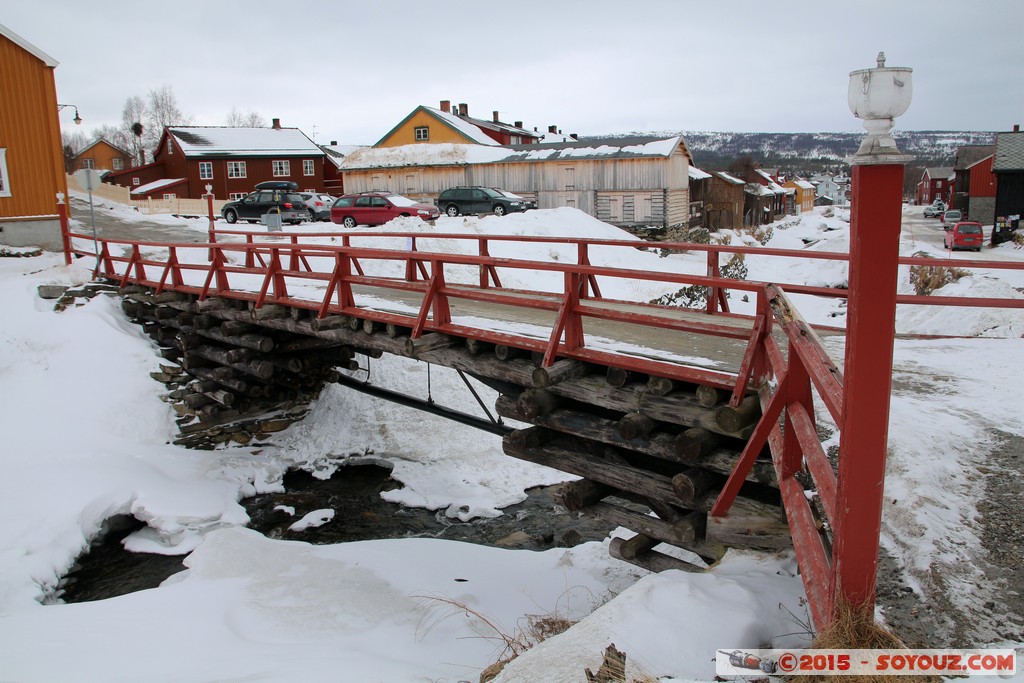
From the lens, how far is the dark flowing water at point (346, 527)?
942 centimetres

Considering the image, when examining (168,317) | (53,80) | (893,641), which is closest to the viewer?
(893,641)

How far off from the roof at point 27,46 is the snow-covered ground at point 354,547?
7.04m

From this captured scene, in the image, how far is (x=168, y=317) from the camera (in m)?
15.5

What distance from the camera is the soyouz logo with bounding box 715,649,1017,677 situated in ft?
9.80

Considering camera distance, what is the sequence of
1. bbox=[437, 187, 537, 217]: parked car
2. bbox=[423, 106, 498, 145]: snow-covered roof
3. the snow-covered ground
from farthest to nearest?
bbox=[423, 106, 498, 145]: snow-covered roof, bbox=[437, 187, 537, 217]: parked car, the snow-covered ground

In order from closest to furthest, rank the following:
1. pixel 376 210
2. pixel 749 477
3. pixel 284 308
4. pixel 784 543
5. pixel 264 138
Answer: pixel 784 543 < pixel 749 477 < pixel 284 308 < pixel 376 210 < pixel 264 138

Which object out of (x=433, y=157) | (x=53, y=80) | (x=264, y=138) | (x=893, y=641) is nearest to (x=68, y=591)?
(x=893, y=641)

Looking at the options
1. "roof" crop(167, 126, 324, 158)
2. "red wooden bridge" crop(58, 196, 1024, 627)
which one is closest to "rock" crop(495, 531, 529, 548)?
"red wooden bridge" crop(58, 196, 1024, 627)

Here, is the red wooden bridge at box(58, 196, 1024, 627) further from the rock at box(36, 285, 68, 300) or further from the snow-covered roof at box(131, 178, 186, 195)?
the snow-covered roof at box(131, 178, 186, 195)

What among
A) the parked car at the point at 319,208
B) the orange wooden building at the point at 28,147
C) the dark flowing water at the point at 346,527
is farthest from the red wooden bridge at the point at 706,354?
the parked car at the point at 319,208

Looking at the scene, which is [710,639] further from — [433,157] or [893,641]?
[433,157]

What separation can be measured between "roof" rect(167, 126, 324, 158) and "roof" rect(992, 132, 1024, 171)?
1734 inches

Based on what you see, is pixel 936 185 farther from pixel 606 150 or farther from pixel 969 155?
pixel 606 150

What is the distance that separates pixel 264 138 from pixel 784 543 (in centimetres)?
Result: 5511
